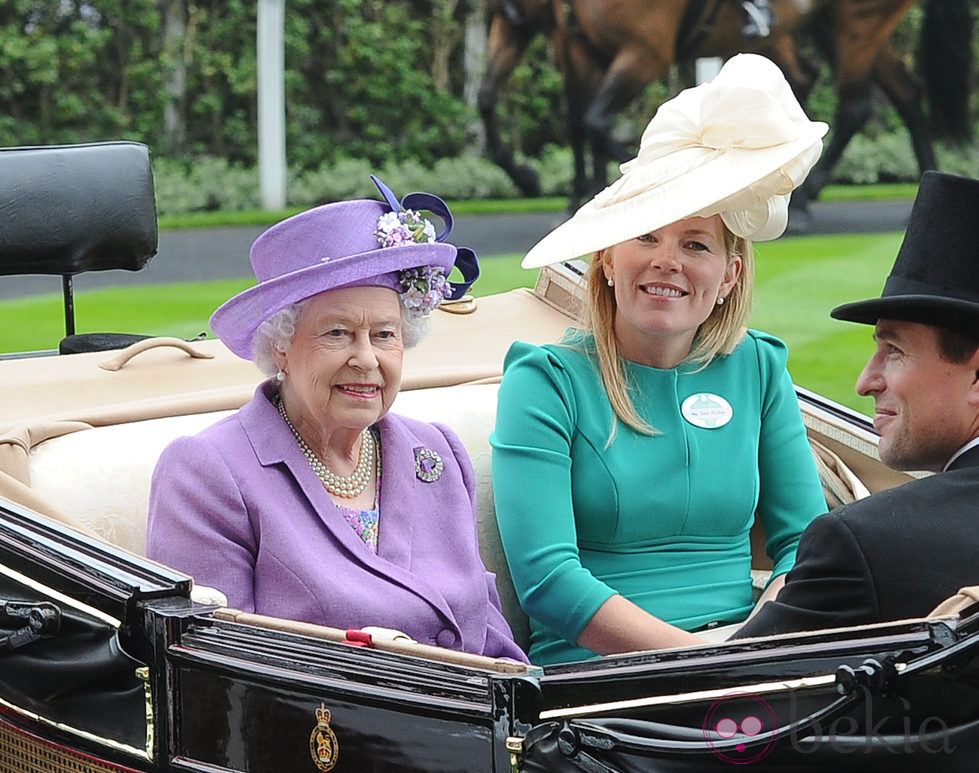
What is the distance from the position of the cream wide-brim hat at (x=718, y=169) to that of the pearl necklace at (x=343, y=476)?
1.35 feet

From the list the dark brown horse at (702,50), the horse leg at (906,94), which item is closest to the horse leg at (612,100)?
the dark brown horse at (702,50)

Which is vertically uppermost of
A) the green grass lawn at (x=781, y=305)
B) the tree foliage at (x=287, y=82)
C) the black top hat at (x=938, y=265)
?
the black top hat at (x=938, y=265)

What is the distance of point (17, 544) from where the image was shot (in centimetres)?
192

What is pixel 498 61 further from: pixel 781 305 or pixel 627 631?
pixel 627 631

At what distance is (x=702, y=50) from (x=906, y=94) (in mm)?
1856

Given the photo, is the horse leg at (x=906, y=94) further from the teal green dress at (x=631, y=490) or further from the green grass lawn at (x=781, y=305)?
the teal green dress at (x=631, y=490)

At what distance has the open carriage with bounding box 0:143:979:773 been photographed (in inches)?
52.8

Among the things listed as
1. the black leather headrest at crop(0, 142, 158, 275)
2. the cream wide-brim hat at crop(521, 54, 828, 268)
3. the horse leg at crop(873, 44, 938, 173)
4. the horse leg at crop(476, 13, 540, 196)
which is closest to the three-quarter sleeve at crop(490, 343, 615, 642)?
the cream wide-brim hat at crop(521, 54, 828, 268)

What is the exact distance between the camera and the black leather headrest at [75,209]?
306cm

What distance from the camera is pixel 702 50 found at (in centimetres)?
1210

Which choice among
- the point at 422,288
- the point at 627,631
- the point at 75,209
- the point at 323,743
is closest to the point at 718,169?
the point at 422,288

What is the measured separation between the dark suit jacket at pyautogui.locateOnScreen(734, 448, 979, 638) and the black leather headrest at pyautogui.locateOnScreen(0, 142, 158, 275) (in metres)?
1.99

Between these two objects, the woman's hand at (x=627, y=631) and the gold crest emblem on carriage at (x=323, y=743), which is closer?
the gold crest emblem on carriage at (x=323, y=743)

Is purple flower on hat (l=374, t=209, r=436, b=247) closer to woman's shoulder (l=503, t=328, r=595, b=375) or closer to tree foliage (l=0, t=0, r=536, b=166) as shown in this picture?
woman's shoulder (l=503, t=328, r=595, b=375)
